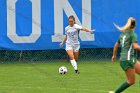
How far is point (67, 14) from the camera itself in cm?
2142

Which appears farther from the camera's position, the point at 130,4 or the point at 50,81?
the point at 130,4

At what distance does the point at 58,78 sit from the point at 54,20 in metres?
5.81

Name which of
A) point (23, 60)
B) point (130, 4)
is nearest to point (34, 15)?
point (23, 60)

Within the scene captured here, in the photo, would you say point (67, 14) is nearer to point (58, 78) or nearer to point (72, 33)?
point (72, 33)

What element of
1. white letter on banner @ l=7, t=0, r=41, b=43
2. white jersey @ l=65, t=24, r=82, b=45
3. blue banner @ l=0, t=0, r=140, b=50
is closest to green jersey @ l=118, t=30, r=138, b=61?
white jersey @ l=65, t=24, r=82, b=45

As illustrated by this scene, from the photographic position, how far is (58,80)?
15.4 m

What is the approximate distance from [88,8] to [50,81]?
6.99 meters

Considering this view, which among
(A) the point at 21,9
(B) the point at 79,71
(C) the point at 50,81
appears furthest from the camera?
(A) the point at 21,9

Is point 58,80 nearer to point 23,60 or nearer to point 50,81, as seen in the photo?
point 50,81

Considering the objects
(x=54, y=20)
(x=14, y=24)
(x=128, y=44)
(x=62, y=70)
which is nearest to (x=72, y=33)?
(x=62, y=70)

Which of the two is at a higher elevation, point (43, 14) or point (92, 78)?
point (43, 14)

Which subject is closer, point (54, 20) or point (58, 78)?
point (58, 78)

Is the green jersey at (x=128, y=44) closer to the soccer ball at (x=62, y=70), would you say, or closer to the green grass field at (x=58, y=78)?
the green grass field at (x=58, y=78)

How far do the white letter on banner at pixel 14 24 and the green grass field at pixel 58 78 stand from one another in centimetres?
108
